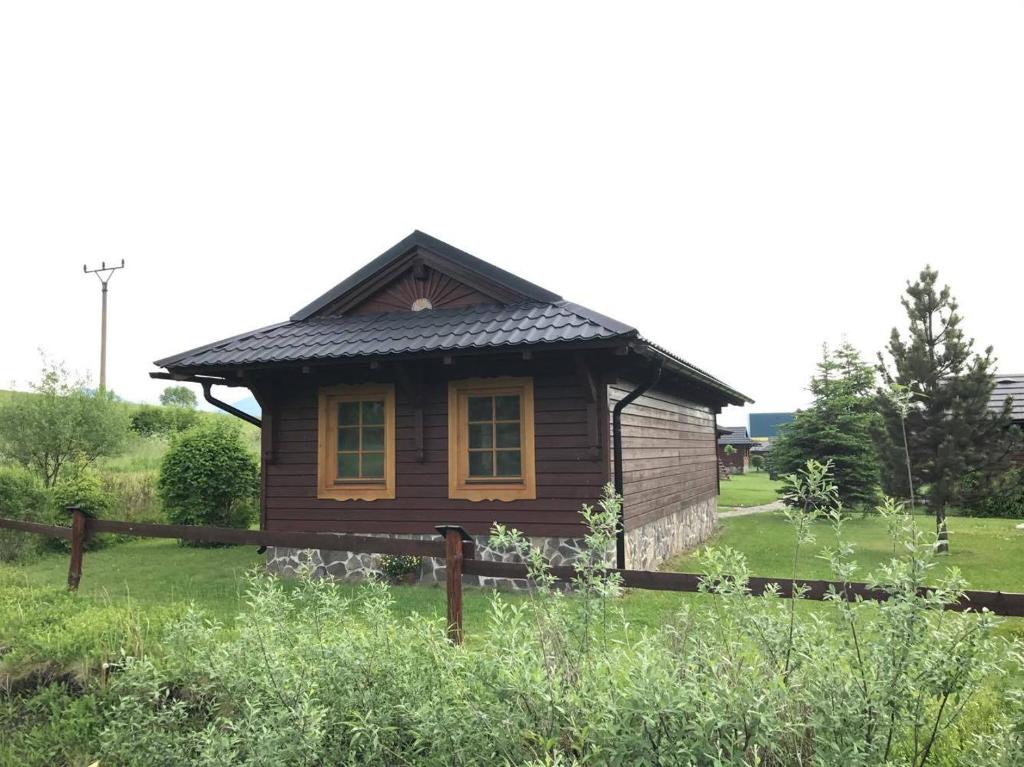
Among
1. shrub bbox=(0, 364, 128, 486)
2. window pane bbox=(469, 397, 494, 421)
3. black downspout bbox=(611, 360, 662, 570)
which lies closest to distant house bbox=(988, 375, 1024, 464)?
black downspout bbox=(611, 360, 662, 570)

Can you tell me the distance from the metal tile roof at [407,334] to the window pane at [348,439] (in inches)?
51.2

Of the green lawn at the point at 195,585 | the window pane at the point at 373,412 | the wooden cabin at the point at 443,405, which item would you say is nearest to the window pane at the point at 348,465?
the wooden cabin at the point at 443,405

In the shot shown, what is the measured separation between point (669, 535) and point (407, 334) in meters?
5.70

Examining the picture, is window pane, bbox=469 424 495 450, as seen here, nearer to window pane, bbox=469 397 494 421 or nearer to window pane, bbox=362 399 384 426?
window pane, bbox=469 397 494 421

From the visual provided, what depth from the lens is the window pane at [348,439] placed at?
9.01 metres

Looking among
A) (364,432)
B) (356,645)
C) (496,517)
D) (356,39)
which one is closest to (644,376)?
(496,517)

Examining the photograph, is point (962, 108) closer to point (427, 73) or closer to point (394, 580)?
point (427, 73)

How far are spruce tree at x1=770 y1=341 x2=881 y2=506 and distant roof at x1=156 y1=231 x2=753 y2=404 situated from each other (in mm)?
10301

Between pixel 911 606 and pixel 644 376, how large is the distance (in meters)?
7.46

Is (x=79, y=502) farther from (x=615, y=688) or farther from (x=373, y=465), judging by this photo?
(x=615, y=688)

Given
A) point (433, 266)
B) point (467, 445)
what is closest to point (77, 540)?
point (467, 445)

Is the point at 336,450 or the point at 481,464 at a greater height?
the point at 336,450

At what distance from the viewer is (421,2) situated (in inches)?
313

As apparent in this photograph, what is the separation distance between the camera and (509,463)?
8180mm
